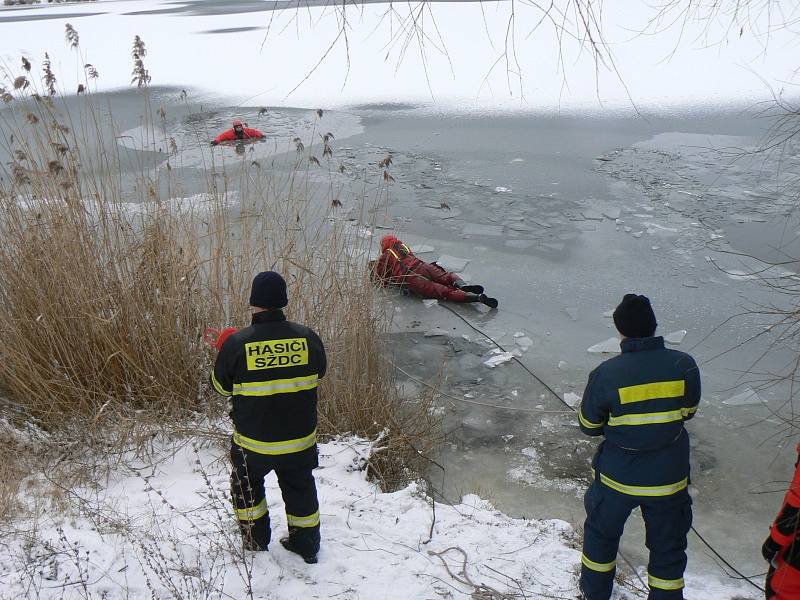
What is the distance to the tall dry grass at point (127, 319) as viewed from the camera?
12.7 feet

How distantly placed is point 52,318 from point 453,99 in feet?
30.7

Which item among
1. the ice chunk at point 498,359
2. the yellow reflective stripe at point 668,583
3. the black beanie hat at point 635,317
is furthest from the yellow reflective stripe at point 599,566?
the ice chunk at point 498,359

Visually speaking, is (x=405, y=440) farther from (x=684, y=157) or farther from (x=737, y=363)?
(x=684, y=157)

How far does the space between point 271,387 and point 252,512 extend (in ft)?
1.79

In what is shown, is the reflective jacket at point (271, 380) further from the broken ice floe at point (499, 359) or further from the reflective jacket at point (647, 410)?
the broken ice floe at point (499, 359)

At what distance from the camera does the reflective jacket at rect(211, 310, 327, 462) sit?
2.57 metres

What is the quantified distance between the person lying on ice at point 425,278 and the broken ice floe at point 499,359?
2.27ft

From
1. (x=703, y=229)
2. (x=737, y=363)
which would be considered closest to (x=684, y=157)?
(x=703, y=229)

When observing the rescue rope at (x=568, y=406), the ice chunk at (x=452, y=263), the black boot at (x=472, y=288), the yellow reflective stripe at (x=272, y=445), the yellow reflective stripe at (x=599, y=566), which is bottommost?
the rescue rope at (x=568, y=406)

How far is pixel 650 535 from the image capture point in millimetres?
2695

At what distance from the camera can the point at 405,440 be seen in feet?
13.4

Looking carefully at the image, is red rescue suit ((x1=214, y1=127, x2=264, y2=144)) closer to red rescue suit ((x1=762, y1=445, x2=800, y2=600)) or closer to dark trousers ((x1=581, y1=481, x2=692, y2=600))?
dark trousers ((x1=581, y1=481, x2=692, y2=600))

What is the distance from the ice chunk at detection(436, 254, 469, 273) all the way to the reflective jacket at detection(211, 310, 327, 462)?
395cm

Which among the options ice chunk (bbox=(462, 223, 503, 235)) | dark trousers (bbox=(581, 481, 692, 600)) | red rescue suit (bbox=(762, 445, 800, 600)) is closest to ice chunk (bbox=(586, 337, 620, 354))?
ice chunk (bbox=(462, 223, 503, 235))
